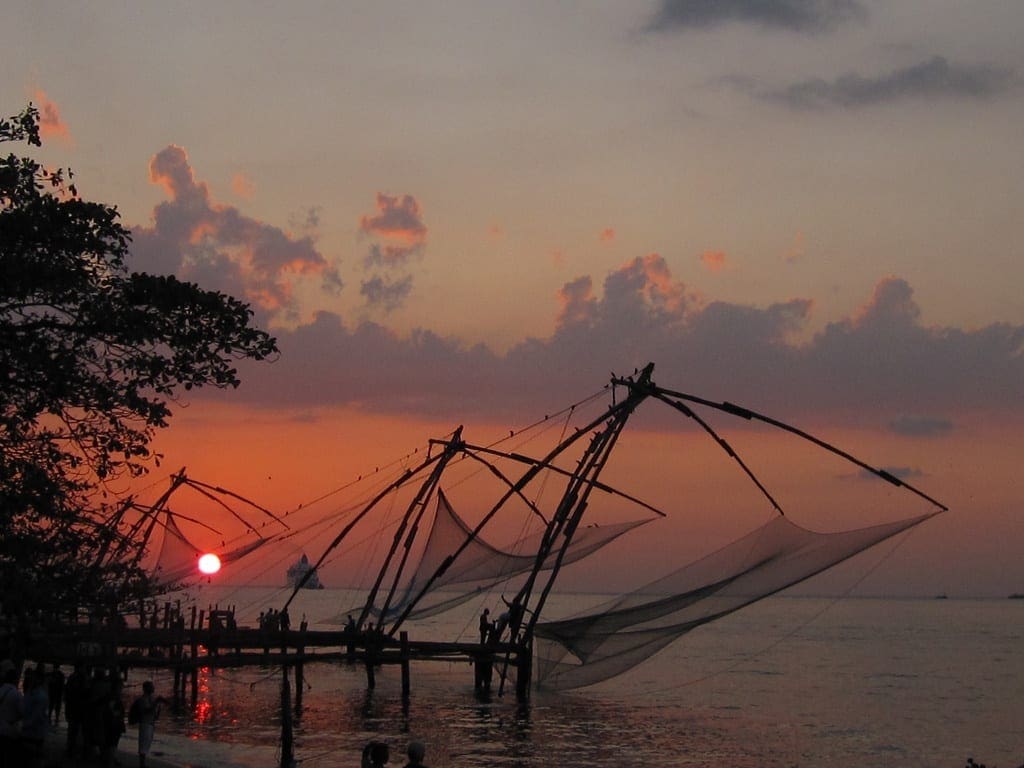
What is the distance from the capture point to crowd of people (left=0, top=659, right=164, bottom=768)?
29.8 feet

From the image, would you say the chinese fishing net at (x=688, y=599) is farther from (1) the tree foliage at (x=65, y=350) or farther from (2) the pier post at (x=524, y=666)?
(1) the tree foliage at (x=65, y=350)

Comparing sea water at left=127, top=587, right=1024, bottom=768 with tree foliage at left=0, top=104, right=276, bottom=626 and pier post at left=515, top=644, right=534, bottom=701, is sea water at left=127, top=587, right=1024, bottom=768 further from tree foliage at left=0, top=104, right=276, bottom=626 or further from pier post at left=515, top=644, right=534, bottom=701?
tree foliage at left=0, top=104, right=276, bottom=626

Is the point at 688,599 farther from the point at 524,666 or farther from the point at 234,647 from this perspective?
the point at 234,647

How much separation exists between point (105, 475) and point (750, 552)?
1000cm

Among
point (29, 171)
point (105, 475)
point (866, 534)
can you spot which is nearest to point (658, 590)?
point (866, 534)

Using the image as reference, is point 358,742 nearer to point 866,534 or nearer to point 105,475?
point 866,534

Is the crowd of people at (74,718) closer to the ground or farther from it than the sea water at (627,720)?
farther from it

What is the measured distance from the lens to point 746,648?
78938 mm

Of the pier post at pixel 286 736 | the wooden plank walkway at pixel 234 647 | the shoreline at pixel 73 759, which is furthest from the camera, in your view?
the wooden plank walkway at pixel 234 647

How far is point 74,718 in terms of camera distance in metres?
14.0

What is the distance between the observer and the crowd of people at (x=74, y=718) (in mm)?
9094

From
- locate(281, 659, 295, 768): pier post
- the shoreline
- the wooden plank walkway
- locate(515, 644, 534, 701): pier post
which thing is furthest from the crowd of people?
locate(515, 644, 534, 701): pier post

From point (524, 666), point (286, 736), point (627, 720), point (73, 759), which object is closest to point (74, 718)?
point (73, 759)

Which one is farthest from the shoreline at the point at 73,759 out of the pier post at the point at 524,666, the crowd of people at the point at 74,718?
the pier post at the point at 524,666
